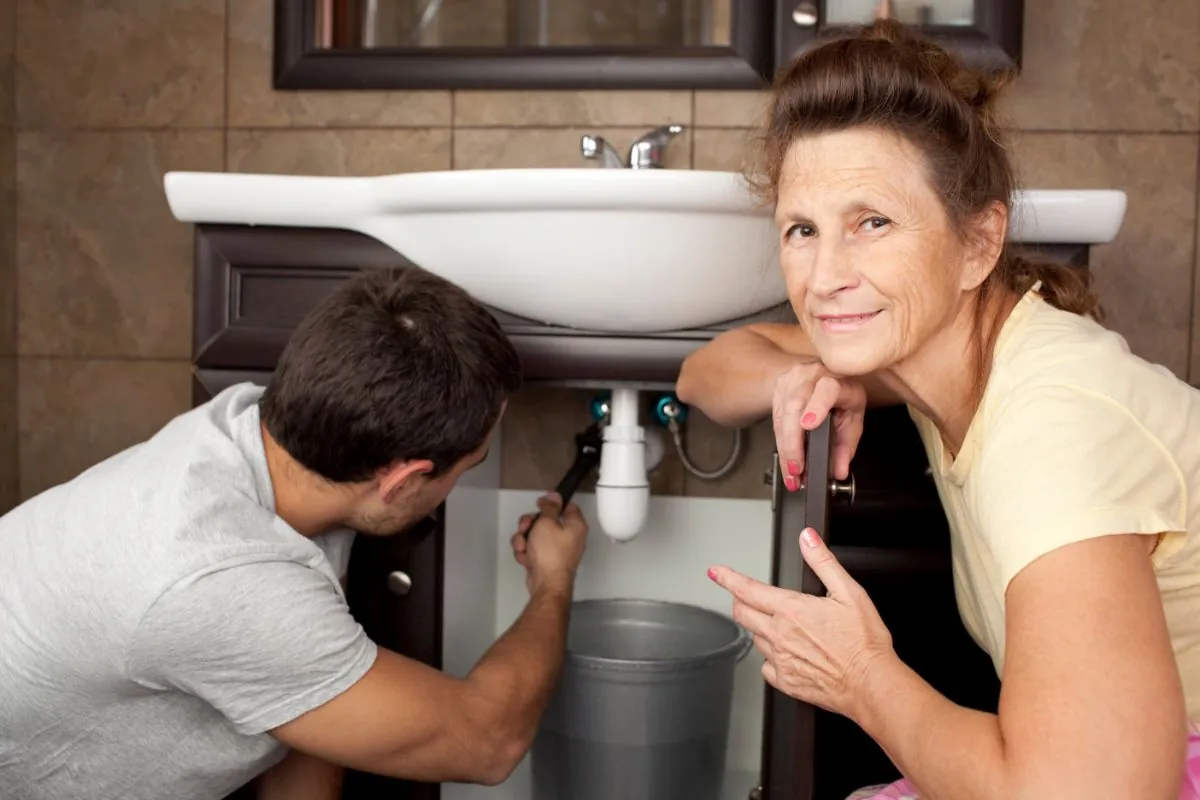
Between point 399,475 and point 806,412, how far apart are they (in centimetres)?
42

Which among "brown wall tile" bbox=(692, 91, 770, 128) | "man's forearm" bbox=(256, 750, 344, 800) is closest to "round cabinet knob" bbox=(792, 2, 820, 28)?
"brown wall tile" bbox=(692, 91, 770, 128)

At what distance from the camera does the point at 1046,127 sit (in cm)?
177

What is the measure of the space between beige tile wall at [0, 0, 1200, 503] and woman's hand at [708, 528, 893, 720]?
0.96 metres

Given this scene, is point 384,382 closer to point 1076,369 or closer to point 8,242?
point 1076,369

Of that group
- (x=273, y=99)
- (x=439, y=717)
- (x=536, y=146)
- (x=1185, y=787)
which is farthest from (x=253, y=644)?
(x=273, y=99)

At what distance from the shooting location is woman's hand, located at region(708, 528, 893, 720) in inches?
34.2

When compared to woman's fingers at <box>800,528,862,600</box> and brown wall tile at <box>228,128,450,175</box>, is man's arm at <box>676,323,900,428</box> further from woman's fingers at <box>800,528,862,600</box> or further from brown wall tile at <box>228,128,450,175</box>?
brown wall tile at <box>228,128,450,175</box>

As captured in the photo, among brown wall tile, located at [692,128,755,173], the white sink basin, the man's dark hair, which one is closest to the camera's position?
the man's dark hair

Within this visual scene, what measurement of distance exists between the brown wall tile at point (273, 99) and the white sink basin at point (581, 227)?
55 centimetres

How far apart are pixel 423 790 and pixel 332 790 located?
108mm

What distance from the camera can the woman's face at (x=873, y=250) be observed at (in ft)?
3.01

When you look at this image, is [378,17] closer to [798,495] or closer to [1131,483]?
[798,495]

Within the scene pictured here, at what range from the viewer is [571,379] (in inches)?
54.3

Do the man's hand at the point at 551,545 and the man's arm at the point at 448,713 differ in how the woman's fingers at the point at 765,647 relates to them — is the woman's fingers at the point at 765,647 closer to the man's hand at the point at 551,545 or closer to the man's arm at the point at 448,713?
the man's arm at the point at 448,713
